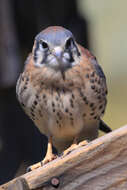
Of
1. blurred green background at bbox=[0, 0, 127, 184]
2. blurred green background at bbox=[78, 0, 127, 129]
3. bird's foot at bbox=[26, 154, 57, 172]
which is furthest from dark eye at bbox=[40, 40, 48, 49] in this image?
blurred green background at bbox=[78, 0, 127, 129]

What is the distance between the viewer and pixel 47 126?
4.43 m

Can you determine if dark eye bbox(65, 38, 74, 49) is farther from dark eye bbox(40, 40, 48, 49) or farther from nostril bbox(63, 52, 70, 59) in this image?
dark eye bbox(40, 40, 48, 49)

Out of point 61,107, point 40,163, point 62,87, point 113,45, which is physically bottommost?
point 113,45

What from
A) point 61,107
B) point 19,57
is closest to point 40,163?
point 61,107

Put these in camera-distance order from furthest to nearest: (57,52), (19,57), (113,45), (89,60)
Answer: (113,45), (19,57), (89,60), (57,52)

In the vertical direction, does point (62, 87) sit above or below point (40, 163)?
above

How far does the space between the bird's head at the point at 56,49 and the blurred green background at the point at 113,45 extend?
17.0 ft

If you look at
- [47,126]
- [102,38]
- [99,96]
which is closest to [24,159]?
[47,126]

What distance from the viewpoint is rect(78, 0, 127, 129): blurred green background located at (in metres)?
10.1

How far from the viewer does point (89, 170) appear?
10.3ft

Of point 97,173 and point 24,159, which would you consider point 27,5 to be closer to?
point 24,159

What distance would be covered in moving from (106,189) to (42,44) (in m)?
1.28

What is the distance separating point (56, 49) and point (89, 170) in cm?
105

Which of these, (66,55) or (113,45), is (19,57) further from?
(113,45)
